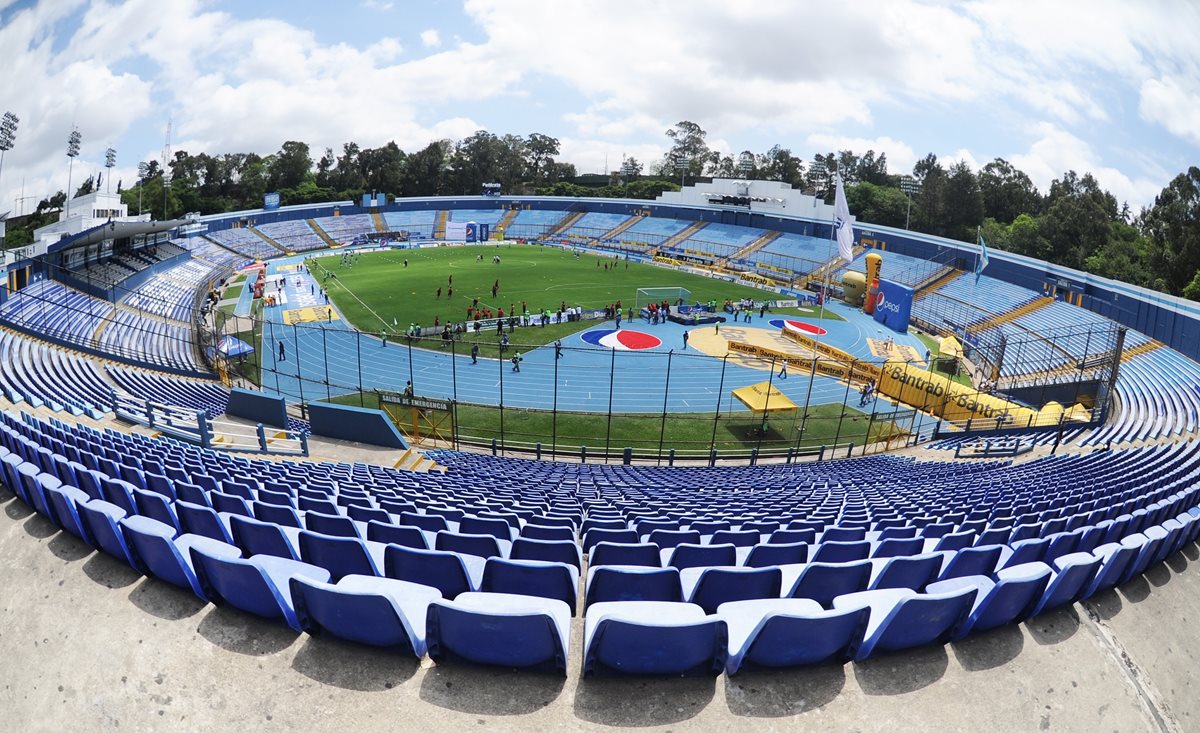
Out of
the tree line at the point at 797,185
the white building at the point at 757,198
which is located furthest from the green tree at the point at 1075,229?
the white building at the point at 757,198

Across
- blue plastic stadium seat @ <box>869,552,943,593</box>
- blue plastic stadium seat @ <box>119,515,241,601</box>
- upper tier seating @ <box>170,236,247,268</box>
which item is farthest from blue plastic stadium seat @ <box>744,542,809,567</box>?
upper tier seating @ <box>170,236,247,268</box>

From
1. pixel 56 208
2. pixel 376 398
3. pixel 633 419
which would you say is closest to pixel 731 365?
pixel 633 419

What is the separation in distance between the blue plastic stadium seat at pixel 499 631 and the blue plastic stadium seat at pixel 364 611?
17cm

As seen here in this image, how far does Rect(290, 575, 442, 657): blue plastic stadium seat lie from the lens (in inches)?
144

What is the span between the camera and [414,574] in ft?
15.4

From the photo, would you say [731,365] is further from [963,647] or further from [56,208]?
[56,208]

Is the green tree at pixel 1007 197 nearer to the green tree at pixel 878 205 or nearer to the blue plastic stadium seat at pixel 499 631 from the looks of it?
the green tree at pixel 878 205

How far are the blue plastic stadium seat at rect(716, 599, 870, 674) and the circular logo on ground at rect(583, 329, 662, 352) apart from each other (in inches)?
1386

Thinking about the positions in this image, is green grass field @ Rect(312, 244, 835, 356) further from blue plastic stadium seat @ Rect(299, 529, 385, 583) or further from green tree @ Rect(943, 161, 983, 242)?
green tree @ Rect(943, 161, 983, 242)

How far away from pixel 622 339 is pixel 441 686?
3916cm

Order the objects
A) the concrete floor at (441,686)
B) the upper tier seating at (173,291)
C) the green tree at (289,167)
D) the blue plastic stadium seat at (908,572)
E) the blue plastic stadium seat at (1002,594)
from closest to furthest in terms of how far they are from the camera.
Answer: the concrete floor at (441,686)
the blue plastic stadium seat at (1002,594)
the blue plastic stadium seat at (908,572)
the upper tier seating at (173,291)
the green tree at (289,167)

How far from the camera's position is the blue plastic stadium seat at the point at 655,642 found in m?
3.50

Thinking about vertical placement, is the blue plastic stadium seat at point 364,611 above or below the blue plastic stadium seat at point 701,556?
above

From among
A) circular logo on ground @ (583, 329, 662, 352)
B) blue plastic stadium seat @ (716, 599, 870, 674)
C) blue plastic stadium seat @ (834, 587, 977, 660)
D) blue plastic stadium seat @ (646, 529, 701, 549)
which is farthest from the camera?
circular logo on ground @ (583, 329, 662, 352)
